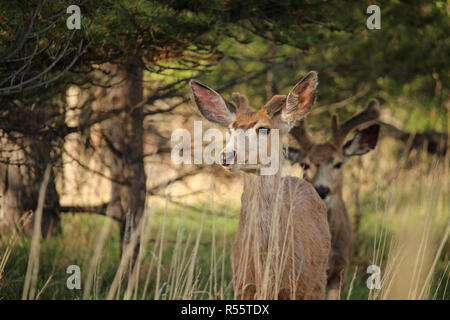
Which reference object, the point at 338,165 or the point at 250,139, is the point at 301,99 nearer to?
the point at 250,139

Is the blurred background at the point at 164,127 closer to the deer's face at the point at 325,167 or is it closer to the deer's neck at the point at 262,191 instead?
the deer's face at the point at 325,167

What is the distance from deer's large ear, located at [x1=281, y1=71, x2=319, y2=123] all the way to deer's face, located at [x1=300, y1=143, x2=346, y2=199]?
1.61 m

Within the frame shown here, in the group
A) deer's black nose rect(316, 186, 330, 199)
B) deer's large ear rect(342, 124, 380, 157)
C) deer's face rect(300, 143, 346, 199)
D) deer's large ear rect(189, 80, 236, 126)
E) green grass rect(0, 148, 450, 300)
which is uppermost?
deer's large ear rect(189, 80, 236, 126)

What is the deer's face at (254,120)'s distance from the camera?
4.57m

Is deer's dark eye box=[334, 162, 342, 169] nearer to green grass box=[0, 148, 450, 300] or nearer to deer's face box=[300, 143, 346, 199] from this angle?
deer's face box=[300, 143, 346, 199]

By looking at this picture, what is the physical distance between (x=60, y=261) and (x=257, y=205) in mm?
2964

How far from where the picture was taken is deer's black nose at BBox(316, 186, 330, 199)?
629 centimetres

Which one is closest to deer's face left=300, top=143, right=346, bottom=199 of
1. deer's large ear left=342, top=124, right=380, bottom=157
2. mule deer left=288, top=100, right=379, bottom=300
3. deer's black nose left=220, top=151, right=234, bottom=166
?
mule deer left=288, top=100, right=379, bottom=300

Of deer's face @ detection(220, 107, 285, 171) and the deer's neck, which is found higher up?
deer's face @ detection(220, 107, 285, 171)

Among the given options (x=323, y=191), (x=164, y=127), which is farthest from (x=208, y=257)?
(x=164, y=127)

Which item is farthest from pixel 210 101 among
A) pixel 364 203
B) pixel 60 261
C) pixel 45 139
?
pixel 364 203

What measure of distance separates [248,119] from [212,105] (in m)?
0.44

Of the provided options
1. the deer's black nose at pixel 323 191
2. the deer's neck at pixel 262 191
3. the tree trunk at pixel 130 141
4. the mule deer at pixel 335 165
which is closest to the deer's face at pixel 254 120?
the deer's neck at pixel 262 191
